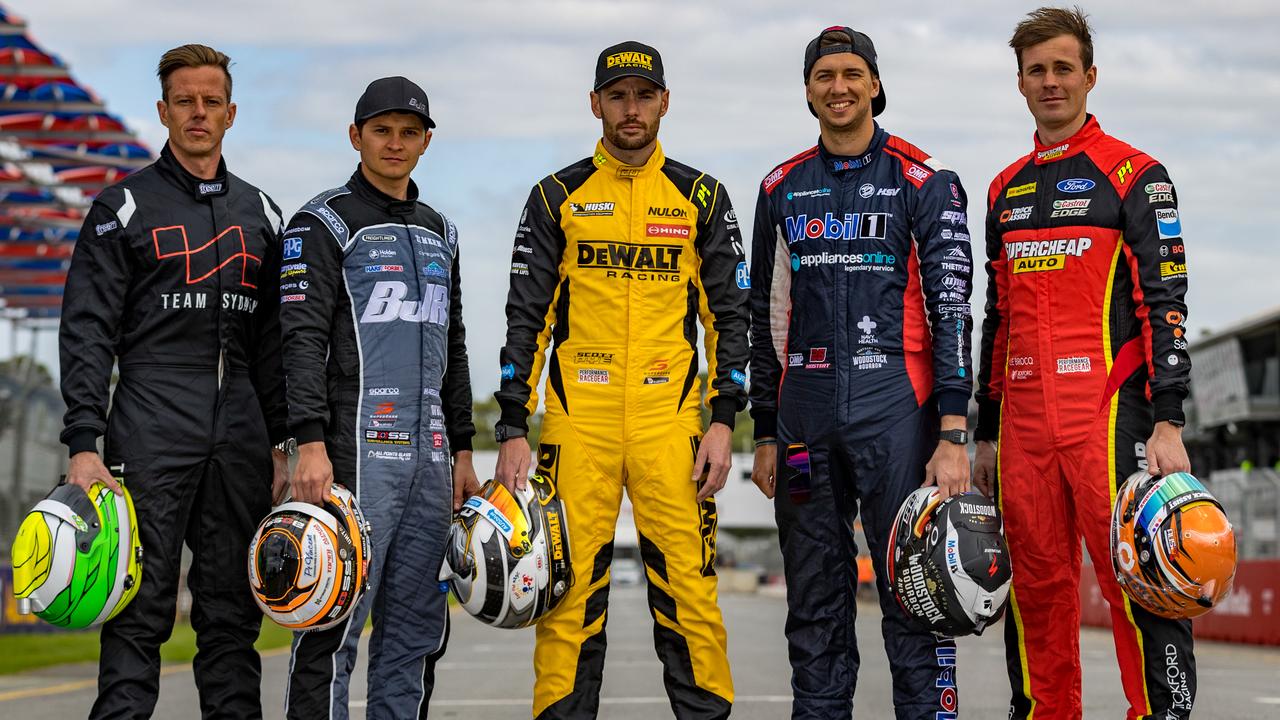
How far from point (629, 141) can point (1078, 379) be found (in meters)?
1.94

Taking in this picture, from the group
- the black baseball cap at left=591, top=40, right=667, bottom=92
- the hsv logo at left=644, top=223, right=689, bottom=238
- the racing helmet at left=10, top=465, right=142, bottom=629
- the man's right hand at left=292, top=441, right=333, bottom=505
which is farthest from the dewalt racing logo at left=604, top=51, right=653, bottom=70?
the racing helmet at left=10, top=465, right=142, bottom=629

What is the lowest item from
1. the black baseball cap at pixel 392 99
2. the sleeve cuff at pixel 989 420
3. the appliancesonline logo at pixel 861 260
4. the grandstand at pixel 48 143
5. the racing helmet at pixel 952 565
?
the racing helmet at pixel 952 565

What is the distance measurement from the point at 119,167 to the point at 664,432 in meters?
17.9

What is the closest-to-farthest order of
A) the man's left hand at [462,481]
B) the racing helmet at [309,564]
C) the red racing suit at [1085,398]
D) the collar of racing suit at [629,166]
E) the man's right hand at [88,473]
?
the racing helmet at [309,564] → the man's right hand at [88,473] → the red racing suit at [1085,398] → the collar of racing suit at [629,166] → the man's left hand at [462,481]

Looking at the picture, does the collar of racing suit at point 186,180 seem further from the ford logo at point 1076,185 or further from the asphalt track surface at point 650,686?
the asphalt track surface at point 650,686

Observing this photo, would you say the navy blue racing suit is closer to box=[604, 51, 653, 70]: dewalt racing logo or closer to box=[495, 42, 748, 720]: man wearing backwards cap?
box=[495, 42, 748, 720]: man wearing backwards cap

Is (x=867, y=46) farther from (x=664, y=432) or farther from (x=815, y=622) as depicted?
(x=815, y=622)

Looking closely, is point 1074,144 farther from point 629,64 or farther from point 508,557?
point 508,557

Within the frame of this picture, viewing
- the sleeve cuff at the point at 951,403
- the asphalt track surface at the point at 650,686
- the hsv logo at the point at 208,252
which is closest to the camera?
the sleeve cuff at the point at 951,403

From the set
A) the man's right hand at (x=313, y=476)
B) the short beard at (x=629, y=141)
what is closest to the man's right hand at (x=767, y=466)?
the short beard at (x=629, y=141)

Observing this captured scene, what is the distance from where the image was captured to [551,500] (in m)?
5.64

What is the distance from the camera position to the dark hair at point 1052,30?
19.0ft

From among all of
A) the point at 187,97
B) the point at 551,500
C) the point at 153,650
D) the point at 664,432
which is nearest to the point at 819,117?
the point at 664,432

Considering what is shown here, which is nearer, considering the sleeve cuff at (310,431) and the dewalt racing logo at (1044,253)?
the sleeve cuff at (310,431)
